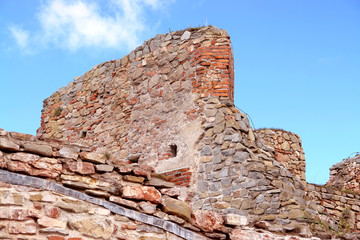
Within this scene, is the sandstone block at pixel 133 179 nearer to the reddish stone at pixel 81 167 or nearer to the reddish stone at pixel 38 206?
the reddish stone at pixel 81 167

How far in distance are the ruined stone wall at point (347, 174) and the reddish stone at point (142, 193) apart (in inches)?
406

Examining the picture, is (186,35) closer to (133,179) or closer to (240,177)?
(240,177)

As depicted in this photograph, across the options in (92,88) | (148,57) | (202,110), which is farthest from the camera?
(92,88)

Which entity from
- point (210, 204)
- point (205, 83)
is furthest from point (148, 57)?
point (210, 204)

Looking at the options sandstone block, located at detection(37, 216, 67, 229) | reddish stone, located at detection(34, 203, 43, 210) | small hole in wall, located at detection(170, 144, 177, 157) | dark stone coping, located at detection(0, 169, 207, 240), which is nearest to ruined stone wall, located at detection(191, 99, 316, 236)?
small hole in wall, located at detection(170, 144, 177, 157)

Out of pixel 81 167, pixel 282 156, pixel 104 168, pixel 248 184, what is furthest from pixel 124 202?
pixel 282 156

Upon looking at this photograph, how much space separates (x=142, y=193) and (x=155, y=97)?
5.59 metres

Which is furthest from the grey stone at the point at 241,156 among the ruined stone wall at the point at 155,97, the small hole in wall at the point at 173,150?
the small hole in wall at the point at 173,150

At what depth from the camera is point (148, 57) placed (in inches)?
420

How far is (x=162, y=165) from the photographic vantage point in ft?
30.2

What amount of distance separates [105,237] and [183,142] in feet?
16.1

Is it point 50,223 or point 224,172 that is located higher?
point 224,172

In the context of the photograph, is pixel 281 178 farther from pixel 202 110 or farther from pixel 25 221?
pixel 25 221

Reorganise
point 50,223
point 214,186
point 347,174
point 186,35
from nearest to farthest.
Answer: point 50,223 < point 214,186 < point 186,35 < point 347,174
